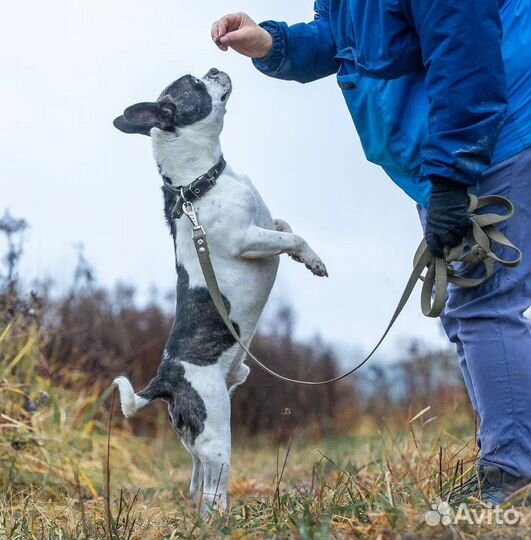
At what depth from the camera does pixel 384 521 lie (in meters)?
2.50

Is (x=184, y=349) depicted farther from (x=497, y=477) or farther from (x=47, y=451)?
(x=47, y=451)

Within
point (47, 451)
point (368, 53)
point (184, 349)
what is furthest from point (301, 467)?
point (368, 53)

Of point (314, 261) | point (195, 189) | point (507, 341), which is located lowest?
point (507, 341)

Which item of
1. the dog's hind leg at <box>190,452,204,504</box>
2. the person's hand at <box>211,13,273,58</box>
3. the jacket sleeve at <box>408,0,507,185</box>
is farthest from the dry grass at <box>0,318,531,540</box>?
the person's hand at <box>211,13,273,58</box>

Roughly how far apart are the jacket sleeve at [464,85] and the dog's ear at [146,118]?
1.59m

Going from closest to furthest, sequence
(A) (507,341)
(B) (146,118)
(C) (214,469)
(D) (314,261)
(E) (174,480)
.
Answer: (A) (507,341), (C) (214,469), (D) (314,261), (B) (146,118), (E) (174,480)

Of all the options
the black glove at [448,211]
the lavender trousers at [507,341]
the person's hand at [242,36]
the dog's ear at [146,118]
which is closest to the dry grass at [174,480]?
the lavender trousers at [507,341]

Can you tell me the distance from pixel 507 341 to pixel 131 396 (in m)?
1.58

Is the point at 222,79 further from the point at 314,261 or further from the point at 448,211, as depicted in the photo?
the point at 448,211

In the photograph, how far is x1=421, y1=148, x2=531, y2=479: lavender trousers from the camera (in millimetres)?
2889

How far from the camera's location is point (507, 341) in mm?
2908

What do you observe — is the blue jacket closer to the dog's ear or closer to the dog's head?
the dog's head

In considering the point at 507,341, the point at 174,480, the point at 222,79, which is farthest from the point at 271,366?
the point at 507,341

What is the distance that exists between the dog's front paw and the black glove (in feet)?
2.98
